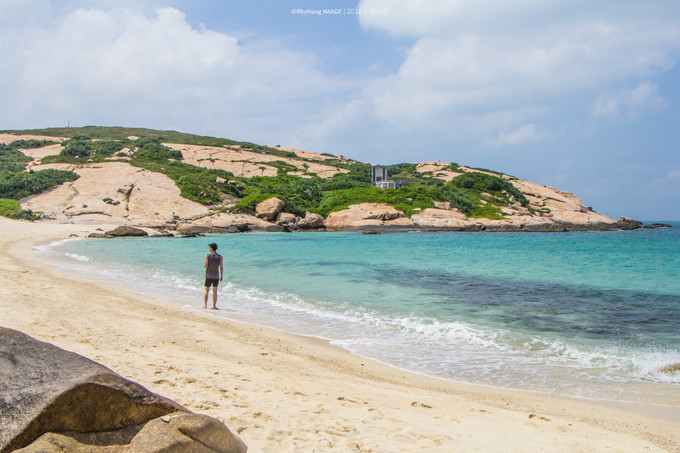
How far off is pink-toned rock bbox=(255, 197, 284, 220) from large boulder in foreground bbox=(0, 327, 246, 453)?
46.9 meters

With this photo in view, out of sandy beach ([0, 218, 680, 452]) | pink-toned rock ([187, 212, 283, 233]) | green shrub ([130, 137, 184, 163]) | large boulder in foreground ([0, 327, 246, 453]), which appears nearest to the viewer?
large boulder in foreground ([0, 327, 246, 453])

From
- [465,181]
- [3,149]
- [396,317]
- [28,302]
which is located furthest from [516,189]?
[3,149]

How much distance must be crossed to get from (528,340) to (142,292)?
10.8 metres

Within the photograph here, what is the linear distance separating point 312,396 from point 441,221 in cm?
4953

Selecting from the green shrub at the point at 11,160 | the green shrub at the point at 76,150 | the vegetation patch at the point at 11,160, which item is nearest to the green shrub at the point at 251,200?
the vegetation patch at the point at 11,160

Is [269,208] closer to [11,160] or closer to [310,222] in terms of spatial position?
[310,222]

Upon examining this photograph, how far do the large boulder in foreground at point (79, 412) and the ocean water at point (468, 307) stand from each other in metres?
4.96

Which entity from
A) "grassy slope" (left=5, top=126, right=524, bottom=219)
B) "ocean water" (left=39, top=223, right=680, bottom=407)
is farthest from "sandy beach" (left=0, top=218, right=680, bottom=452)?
"grassy slope" (left=5, top=126, right=524, bottom=219)

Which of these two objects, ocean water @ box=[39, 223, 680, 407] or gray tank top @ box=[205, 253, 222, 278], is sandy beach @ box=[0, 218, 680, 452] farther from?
gray tank top @ box=[205, 253, 222, 278]

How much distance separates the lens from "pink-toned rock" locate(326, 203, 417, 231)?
51531 millimetres

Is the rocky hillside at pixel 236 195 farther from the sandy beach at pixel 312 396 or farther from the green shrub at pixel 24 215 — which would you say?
the sandy beach at pixel 312 396

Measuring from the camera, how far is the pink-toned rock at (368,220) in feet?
169

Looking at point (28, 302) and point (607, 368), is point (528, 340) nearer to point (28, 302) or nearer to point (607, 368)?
point (607, 368)

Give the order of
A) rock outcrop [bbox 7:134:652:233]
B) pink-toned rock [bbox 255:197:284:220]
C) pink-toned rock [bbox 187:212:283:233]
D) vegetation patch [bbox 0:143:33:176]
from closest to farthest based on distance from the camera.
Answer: rock outcrop [bbox 7:134:652:233], pink-toned rock [bbox 187:212:283:233], pink-toned rock [bbox 255:197:284:220], vegetation patch [bbox 0:143:33:176]
